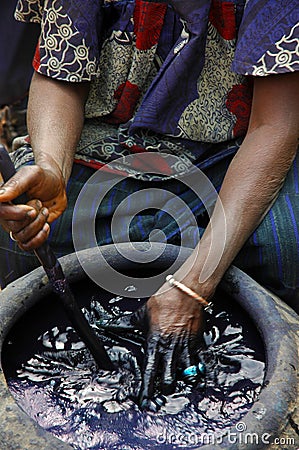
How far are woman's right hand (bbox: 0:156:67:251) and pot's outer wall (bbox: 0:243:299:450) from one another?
160 mm

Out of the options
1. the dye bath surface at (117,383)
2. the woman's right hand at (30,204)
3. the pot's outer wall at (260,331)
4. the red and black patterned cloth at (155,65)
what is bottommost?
the dye bath surface at (117,383)

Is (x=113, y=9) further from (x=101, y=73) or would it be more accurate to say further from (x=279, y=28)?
(x=279, y=28)

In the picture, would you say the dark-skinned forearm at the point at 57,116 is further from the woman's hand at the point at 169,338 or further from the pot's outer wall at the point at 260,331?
the woman's hand at the point at 169,338

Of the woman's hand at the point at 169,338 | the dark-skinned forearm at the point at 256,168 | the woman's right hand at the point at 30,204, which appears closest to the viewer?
the woman's right hand at the point at 30,204

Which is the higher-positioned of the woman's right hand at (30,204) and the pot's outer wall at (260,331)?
the woman's right hand at (30,204)

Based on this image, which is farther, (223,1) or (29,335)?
(223,1)

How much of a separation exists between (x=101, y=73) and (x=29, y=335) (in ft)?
2.72

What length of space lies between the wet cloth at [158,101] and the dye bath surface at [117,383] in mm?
305

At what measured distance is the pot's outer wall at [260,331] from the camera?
1.05 meters

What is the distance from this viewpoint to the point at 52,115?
1726 mm

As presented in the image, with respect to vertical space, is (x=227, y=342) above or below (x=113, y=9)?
below

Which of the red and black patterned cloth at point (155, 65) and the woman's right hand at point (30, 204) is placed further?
the red and black patterned cloth at point (155, 65)

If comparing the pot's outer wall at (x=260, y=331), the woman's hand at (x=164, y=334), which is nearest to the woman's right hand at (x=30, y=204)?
the pot's outer wall at (x=260, y=331)

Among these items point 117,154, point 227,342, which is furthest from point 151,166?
point 227,342
